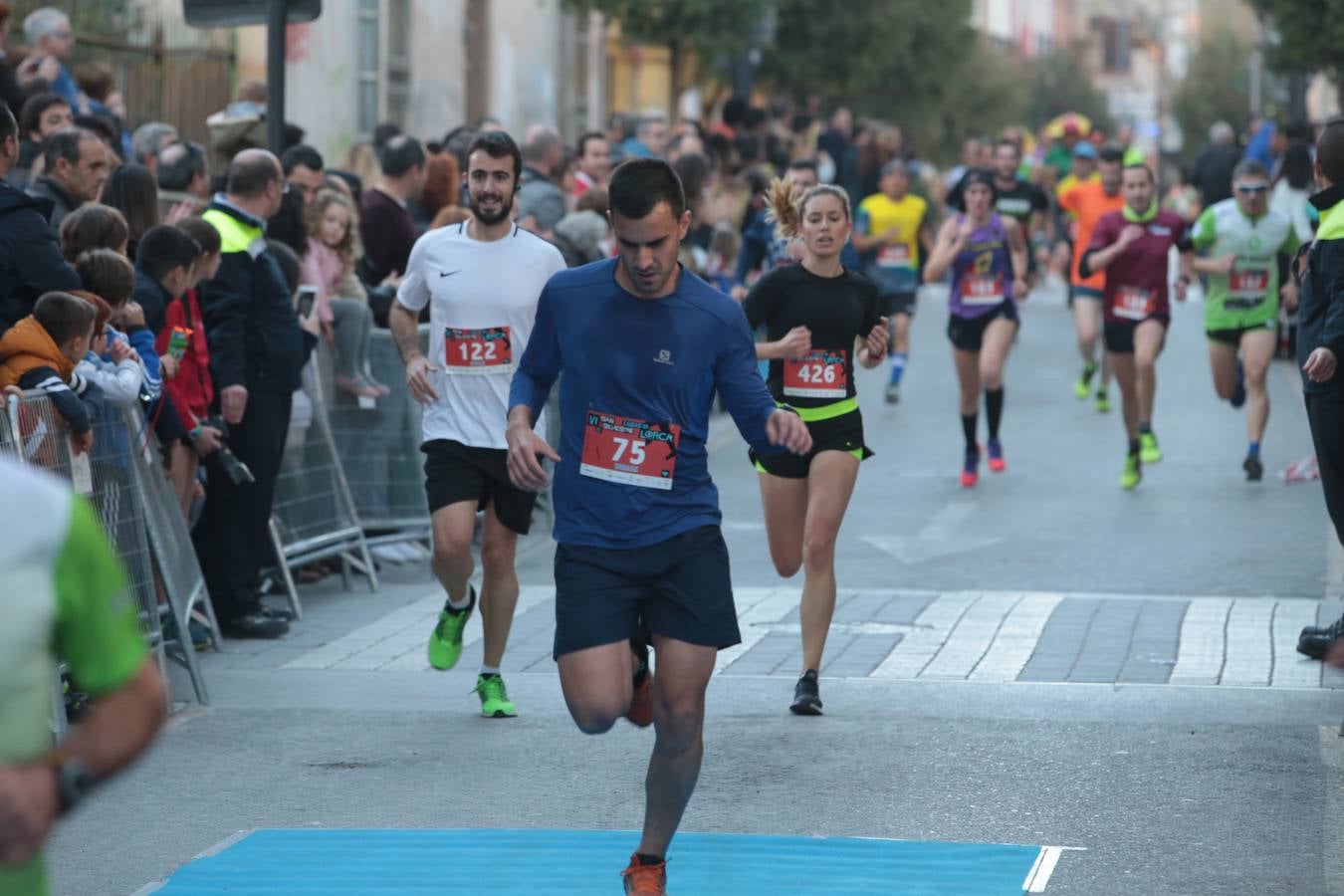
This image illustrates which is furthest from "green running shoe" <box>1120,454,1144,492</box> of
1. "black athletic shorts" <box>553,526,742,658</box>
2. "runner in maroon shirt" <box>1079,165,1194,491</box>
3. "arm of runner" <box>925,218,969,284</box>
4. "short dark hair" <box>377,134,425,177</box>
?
"black athletic shorts" <box>553,526,742,658</box>

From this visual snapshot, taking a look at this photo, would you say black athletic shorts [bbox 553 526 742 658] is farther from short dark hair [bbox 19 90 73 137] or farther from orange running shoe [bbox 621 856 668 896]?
short dark hair [bbox 19 90 73 137]

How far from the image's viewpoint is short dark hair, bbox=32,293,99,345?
7.72m

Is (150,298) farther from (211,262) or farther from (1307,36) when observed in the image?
(1307,36)

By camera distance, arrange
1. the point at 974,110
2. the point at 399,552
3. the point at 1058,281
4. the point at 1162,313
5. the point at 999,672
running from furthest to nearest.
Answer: the point at 974,110 < the point at 1058,281 < the point at 1162,313 < the point at 399,552 < the point at 999,672

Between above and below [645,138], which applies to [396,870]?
below

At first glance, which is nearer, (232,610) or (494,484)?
(494,484)

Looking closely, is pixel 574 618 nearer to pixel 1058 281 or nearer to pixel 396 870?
pixel 396 870

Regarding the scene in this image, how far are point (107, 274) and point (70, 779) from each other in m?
5.82

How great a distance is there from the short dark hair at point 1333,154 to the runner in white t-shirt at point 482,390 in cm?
285

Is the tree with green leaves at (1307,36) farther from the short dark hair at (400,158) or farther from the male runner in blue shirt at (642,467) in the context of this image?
the male runner in blue shirt at (642,467)

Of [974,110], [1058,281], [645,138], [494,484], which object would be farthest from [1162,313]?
[974,110]

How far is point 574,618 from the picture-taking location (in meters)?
5.60

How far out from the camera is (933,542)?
12.7 meters

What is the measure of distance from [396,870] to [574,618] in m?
0.90
